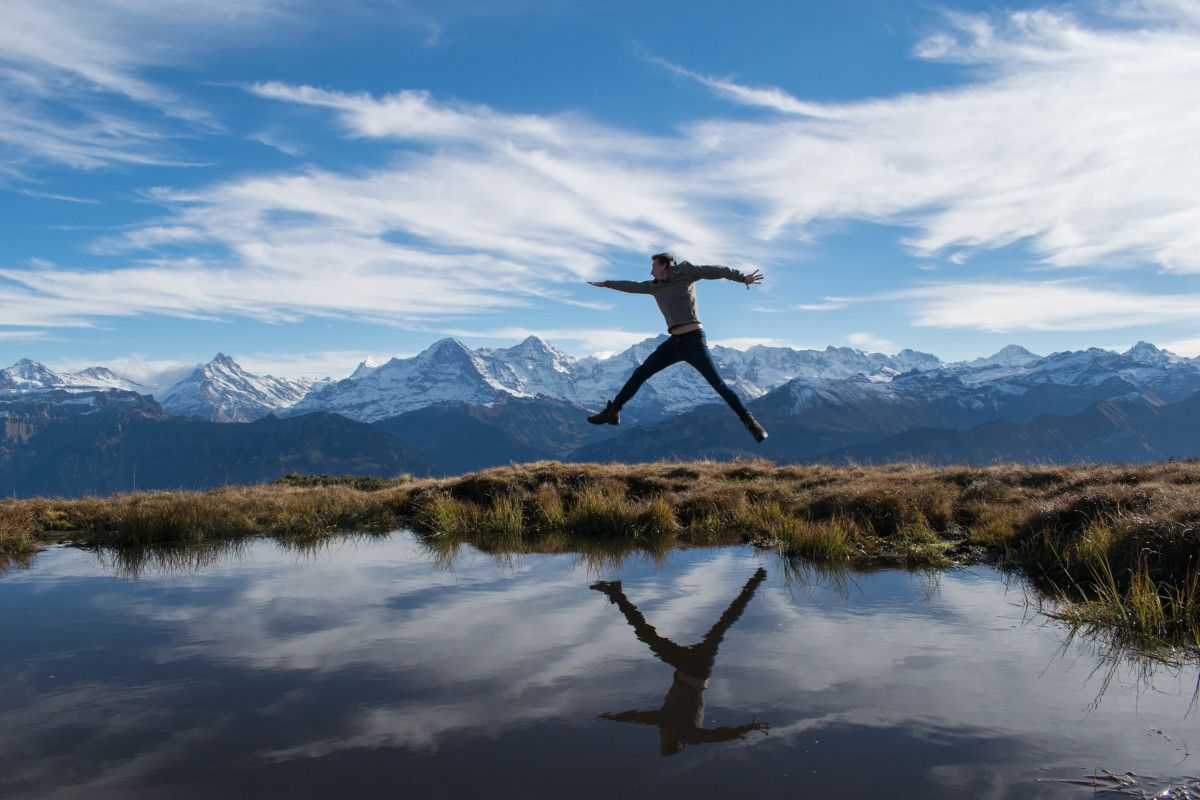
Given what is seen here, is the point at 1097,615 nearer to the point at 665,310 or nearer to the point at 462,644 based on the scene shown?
the point at 462,644

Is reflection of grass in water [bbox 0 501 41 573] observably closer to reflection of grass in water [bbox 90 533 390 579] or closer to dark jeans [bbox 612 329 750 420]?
reflection of grass in water [bbox 90 533 390 579]

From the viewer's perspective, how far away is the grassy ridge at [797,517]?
23.1ft

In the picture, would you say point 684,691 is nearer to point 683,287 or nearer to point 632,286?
point 683,287

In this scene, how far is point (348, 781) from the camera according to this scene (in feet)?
11.4

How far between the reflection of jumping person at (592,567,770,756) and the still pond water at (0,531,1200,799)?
20 mm

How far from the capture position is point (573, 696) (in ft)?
14.6

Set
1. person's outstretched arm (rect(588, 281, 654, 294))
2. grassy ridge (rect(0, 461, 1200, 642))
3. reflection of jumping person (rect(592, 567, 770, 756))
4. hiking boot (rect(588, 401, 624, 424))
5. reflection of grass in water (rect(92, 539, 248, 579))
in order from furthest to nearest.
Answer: hiking boot (rect(588, 401, 624, 424)) < person's outstretched arm (rect(588, 281, 654, 294)) < reflection of grass in water (rect(92, 539, 248, 579)) < grassy ridge (rect(0, 461, 1200, 642)) < reflection of jumping person (rect(592, 567, 770, 756))

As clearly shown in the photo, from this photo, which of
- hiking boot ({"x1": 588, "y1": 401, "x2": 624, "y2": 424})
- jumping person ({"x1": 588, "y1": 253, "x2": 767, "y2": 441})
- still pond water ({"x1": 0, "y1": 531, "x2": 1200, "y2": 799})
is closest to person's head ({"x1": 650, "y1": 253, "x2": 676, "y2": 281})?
jumping person ({"x1": 588, "y1": 253, "x2": 767, "y2": 441})

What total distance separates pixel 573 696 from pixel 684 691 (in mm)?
702

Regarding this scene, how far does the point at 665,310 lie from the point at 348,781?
30.4ft

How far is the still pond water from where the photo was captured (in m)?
3.50

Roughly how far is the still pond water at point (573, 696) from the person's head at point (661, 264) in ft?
19.2

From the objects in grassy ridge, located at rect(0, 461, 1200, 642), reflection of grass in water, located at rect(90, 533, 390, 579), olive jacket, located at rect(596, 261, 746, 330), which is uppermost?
olive jacket, located at rect(596, 261, 746, 330)

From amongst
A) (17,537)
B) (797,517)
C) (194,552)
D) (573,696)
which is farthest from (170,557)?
(797,517)
